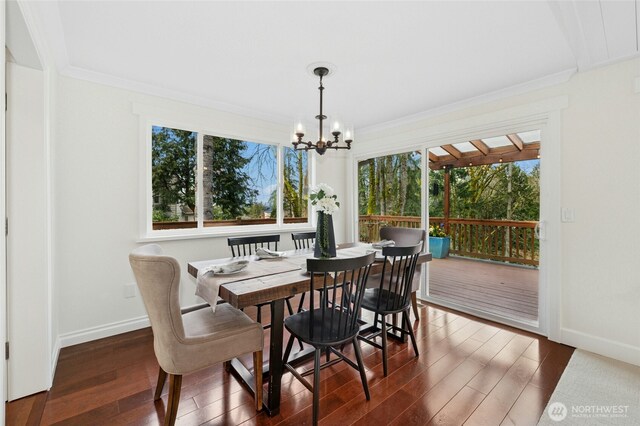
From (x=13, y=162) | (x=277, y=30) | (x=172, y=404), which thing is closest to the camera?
(x=172, y=404)

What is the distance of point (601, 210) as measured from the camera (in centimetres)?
253

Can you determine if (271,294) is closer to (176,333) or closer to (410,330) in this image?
(176,333)

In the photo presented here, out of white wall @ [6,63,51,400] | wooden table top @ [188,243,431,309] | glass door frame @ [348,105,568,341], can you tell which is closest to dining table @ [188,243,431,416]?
wooden table top @ [188,243,431,309]

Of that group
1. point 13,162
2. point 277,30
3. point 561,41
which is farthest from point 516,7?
point 13,162

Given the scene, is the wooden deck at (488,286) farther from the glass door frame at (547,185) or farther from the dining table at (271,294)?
the dining table at (271,294)

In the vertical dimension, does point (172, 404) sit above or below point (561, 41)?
below

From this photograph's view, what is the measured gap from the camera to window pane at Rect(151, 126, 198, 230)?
3225mm

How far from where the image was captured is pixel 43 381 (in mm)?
2037

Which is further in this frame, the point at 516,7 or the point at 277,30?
the point at 277,30

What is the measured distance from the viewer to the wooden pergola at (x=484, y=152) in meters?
4.64

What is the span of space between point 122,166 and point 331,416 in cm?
286

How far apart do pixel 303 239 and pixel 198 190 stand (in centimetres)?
137

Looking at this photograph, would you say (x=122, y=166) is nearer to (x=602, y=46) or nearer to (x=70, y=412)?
(x=70, y=412)

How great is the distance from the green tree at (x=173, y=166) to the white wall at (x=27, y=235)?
1.17 m
